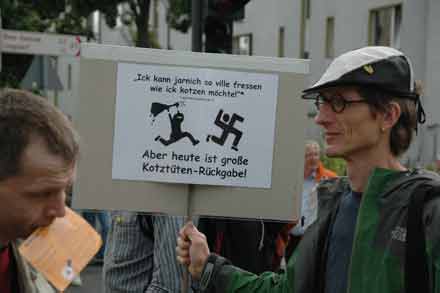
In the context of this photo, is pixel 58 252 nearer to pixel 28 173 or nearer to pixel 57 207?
pixel 57 207

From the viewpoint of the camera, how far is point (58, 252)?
2.12 meters

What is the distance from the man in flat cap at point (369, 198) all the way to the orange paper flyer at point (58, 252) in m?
0.90

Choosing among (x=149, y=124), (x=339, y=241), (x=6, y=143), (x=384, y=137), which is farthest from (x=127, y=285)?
(x=6, y=143)

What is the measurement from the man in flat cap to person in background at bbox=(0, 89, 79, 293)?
985mm

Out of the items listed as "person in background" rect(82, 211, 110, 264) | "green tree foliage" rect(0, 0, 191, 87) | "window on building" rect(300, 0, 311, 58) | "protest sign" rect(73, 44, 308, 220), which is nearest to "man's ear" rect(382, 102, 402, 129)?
"protest sign" rect(73, 44, 308, 220)

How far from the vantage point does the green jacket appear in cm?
248

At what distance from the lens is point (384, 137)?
276cm

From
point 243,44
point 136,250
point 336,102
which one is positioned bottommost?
point 136,250

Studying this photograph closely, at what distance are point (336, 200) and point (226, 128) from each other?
21.6 inches

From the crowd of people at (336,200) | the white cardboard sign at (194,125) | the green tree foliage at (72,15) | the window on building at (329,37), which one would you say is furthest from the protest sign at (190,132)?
the green tree foliage at (72,15)

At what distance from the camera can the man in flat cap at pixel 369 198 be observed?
248 cm

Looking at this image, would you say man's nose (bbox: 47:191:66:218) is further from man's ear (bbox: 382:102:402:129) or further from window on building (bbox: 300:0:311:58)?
window on building (bbox: 300:0:311:58)

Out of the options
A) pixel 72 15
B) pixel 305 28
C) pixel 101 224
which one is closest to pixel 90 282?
pixel 101 224

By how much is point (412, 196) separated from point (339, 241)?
1.15 ft
